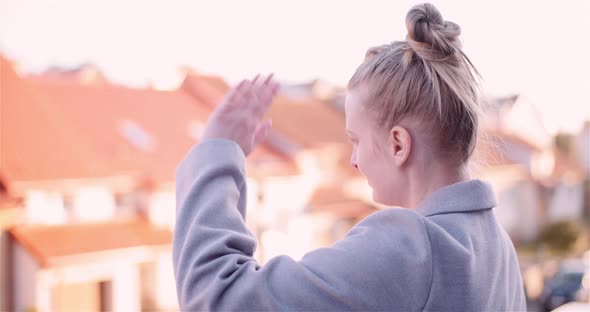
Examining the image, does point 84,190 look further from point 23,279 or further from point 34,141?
point 23,279

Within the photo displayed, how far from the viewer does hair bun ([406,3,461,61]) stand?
1.65 ft

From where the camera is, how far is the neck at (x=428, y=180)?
1.66 ft

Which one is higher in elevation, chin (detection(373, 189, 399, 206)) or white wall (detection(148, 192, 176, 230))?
chin (detection(373, 189, 399, 206))

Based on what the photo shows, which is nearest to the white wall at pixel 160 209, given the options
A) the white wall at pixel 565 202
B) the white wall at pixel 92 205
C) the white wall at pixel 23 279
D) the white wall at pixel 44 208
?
the white wall at pixel 92 205

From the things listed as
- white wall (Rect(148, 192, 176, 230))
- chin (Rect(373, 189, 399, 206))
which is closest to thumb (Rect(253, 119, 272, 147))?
chin (Rect(373, 189, 399, 206))

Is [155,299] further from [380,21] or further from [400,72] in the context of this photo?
[400,72]

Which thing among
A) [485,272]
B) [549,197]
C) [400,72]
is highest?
[400,72]

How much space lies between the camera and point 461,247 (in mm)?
463

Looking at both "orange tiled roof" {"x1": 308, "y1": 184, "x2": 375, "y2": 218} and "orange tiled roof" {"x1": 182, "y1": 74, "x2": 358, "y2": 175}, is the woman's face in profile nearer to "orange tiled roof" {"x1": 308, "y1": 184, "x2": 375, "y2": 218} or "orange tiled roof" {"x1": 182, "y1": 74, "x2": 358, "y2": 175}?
"orange tiled roof" {"x1": 308, "y1": 184, "x2": 375, "y2": 218}

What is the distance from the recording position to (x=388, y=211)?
45cm

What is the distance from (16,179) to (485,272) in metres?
5.91

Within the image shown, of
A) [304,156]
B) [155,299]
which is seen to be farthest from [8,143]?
[304,156]

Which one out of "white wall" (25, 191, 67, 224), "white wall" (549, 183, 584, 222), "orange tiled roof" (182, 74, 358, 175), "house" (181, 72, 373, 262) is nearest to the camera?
"white wall" (25, 191, 67, 224)

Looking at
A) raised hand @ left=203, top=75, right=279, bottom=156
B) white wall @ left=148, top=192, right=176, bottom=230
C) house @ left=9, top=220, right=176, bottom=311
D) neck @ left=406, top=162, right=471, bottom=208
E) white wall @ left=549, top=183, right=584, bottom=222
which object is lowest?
white wall @ left=549, top=183, right=584, bottom=222
